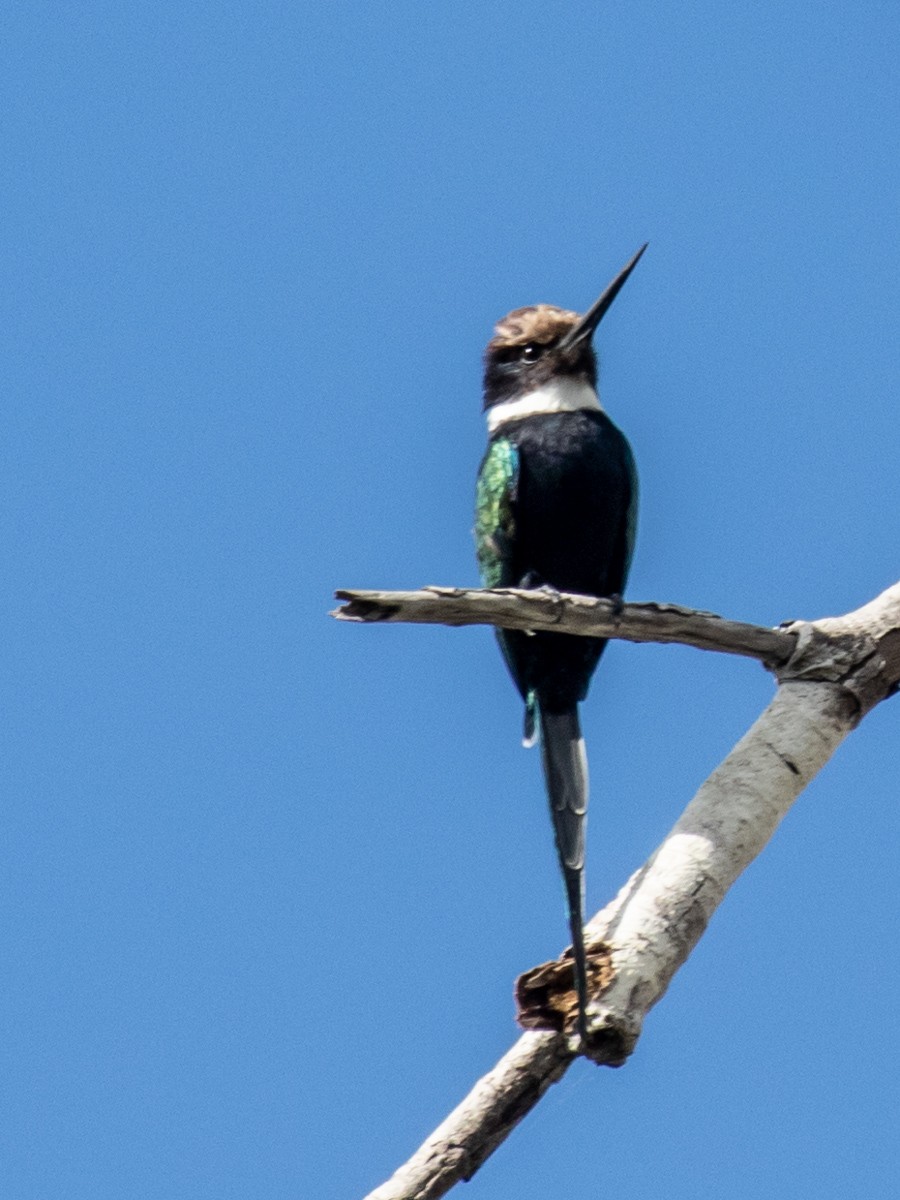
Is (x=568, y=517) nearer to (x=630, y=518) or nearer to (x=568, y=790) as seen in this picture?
(x=630, y=518)

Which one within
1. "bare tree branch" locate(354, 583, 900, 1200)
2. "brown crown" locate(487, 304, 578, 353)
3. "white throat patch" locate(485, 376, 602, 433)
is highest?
"brown crown" locate(487, 304, 578, 353)

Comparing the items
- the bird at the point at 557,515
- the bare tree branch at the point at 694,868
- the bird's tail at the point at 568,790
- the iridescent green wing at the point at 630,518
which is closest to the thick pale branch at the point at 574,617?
the bare tree branch at the point at 694,868

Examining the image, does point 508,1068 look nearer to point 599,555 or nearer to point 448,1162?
point 448,1162

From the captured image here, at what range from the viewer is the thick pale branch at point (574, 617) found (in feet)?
15.1

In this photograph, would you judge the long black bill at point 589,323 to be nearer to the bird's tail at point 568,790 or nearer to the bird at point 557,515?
the bird at point 557,515

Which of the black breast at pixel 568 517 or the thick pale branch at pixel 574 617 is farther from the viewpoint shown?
the black breast at pixel 568 517

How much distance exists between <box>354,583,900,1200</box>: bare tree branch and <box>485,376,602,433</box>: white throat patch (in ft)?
5.56

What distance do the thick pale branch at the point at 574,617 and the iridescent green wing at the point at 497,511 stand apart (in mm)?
1338

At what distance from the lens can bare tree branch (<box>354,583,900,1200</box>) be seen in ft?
13.1

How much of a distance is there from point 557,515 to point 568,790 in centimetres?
119

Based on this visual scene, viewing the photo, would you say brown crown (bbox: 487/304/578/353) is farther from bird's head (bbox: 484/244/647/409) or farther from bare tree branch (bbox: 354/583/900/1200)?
bare tree branch (bbox: 354/583/900/1200)

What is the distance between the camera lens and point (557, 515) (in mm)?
6492

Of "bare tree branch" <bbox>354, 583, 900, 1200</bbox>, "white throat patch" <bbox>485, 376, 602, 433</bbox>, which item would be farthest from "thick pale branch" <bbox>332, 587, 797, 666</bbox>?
"white throat patch" <bbox>485, 376, 602, 433</bbox>

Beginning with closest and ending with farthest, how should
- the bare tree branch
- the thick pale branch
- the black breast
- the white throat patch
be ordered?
1. the bare tree branch
2. the thick pale branch
3. the black breast
4. the white throat patch
